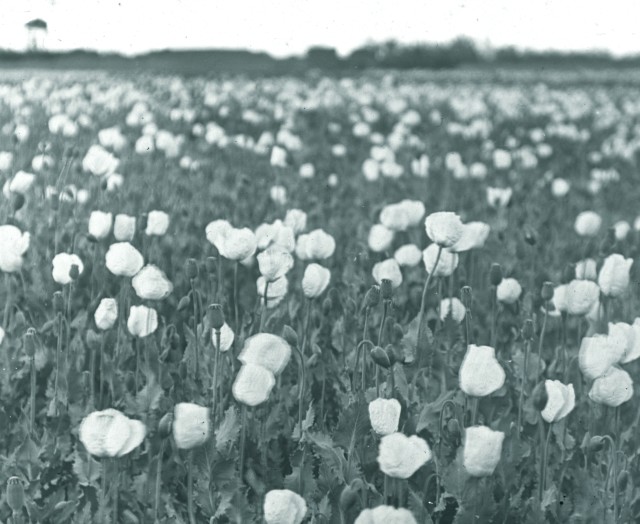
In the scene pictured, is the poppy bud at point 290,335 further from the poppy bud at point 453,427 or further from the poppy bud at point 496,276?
the poppy bud at point 496,276

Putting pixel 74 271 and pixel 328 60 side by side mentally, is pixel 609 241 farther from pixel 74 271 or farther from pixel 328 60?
pixel 328 60

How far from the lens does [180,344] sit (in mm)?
2951

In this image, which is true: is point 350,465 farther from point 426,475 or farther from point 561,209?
point 561,209

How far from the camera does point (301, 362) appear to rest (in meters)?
2.11

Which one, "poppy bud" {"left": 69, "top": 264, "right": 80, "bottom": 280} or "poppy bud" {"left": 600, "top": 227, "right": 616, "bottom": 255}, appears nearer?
"poppy bud" {"left": 69, "top": 264, "right": 80, "bottom": 280}

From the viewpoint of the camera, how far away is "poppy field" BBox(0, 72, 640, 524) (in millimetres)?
1873

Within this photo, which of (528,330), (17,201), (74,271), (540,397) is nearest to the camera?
(540,397)

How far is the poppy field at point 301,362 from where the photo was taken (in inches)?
73.7

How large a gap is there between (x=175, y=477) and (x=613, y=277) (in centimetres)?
131

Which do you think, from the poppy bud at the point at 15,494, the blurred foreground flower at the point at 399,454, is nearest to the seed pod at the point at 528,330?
the blurred foreground flower at the point at 399,454

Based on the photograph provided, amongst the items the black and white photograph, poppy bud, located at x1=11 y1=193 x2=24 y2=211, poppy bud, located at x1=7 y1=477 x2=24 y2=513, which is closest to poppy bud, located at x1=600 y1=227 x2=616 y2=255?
the black and white photograph

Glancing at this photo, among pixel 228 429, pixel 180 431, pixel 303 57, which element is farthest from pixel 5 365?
pixel 303 57

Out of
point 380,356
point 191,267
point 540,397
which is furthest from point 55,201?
point 540,397

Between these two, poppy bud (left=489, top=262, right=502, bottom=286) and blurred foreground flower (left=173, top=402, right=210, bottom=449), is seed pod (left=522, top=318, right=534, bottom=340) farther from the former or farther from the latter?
blurred foreground flower (left=173, top=402, right=210, bottom=449)
